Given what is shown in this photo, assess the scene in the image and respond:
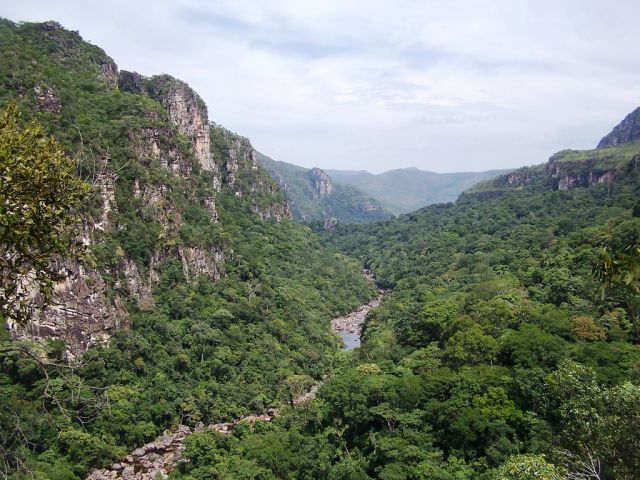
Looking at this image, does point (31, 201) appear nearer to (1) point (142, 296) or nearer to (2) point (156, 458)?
(2) point (156, 458)

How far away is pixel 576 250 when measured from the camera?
51.7 metres

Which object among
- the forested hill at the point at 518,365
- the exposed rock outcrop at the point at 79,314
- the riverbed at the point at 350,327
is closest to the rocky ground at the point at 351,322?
the riverbed at the point at 350,327

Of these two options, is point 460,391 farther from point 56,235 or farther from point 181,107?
point 181,107

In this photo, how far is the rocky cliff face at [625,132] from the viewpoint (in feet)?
424

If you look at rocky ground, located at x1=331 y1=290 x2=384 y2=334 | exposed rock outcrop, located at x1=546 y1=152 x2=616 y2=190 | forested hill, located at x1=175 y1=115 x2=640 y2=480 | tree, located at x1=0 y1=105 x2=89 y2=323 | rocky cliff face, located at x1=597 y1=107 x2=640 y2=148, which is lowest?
rocky ground, located at x1=331 y1=290 x2=384 y2=334

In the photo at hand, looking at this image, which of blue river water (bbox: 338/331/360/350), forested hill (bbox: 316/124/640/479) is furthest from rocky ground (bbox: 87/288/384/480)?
blue river water (bbox: 338/331/360/350)

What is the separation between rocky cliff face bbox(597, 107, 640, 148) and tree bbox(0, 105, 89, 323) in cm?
15147

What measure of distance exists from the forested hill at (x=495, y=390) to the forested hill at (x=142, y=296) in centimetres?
755

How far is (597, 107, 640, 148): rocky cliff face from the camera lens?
12938 centimetres

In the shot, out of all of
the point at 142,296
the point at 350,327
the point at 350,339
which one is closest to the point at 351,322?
the point at 350,327

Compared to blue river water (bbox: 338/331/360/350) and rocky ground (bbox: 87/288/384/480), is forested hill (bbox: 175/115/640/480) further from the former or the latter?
blue river water (bbox: 338/331/360/350)

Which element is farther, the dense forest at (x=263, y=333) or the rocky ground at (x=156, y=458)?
the rocky ground at (x=156, y=458)

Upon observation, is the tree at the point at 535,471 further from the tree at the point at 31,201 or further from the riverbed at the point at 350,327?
the riverbed at the point at 350,327

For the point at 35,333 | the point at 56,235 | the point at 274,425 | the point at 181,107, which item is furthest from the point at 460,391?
the point at 181,107
